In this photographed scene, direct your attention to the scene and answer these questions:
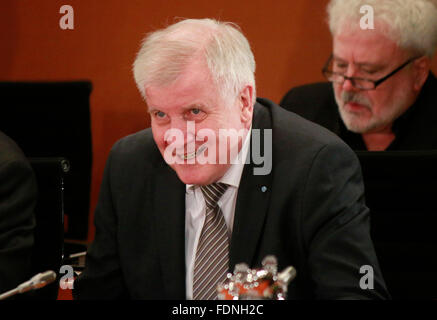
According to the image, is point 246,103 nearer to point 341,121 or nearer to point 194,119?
point 194,119

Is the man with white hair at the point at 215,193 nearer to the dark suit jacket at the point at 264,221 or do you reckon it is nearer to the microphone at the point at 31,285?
the dark suit jacket at the point at 264,221

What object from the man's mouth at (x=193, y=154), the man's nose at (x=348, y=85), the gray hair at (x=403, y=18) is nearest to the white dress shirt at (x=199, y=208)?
the man's mouth at (x=193, y=154)

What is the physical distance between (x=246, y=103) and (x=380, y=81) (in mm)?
922

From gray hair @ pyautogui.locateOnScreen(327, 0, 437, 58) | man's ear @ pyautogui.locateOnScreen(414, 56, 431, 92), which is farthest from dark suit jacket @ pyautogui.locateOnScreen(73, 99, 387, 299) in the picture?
man's ear @ pyautogui.locateOnScreen(414, 56, 431, 92)

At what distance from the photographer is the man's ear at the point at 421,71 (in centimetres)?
230

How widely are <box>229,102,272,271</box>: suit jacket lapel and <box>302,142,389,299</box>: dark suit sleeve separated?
106 millimetres

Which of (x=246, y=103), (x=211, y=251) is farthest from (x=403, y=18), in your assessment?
(x=211, y=251)

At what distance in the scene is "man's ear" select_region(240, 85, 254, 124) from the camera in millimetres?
1474

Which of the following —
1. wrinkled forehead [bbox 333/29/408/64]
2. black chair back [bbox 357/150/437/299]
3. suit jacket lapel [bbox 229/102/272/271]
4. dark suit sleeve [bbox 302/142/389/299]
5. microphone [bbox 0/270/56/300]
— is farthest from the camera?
wrinkled forehead [bbox 333/29/408/64]

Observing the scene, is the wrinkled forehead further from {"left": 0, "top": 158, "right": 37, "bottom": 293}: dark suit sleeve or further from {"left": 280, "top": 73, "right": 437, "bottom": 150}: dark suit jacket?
→ {"left": 0, "top": 158, "right": 37, "bottom": 293}: dark suit sleeve

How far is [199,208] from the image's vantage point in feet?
5.20

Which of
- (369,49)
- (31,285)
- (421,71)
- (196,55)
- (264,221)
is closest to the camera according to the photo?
(31,285)

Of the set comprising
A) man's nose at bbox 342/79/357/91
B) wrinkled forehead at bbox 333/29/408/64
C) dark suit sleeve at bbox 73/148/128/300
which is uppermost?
wrinkled forehead at bbox 333/29/408/64

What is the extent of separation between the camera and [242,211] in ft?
4.90
